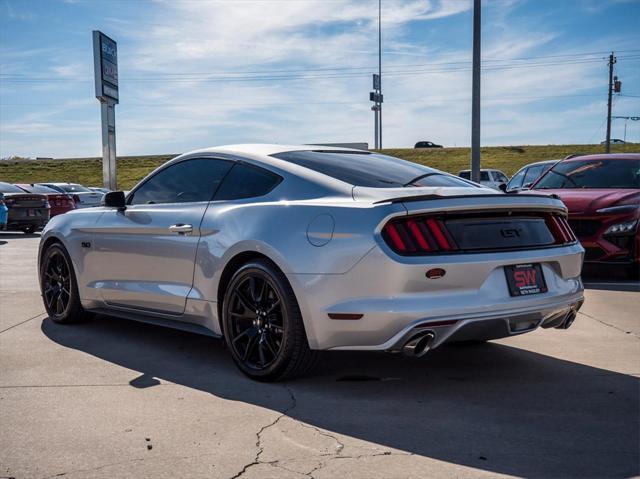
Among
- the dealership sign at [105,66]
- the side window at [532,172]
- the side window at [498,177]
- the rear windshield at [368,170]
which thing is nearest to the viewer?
the rear windshield at [368,170]

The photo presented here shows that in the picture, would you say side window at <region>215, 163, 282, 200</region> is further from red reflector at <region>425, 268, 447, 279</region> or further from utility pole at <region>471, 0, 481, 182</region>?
utility pole at <region>471, 0, 481, 182</region>

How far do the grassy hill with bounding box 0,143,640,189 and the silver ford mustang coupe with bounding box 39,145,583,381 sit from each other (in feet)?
210

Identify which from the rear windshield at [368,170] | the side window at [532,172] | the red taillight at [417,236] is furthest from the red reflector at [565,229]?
Answer: the side window at [532,172]

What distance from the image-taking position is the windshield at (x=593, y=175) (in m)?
10.6

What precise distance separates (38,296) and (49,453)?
5.41 meters

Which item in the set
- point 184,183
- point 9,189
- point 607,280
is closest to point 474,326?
point 184,183

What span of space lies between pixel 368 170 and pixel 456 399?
1.60 metres

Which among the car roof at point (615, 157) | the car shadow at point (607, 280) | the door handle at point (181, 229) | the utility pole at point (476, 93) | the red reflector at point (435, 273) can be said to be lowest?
the car shadow at point (607, 280)

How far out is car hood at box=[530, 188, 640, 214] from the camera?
963 centimetres

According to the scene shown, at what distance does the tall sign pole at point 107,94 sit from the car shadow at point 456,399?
71.8 feet

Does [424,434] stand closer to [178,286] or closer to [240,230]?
[240,230]

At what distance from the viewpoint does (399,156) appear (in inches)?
3012

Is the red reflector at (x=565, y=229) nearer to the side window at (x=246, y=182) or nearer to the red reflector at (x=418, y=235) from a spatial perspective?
the red reflector at (x=418, y=235)

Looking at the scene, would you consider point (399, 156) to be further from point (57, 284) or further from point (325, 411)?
point (325, 411)
